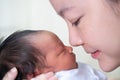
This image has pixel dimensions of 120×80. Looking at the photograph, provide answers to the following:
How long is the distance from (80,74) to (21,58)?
0.83ft

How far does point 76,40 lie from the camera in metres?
0.83

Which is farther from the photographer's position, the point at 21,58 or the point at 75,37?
the point at 21,58

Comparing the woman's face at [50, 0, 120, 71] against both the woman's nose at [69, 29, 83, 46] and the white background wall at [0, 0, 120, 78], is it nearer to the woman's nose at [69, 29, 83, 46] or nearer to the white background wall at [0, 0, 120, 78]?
the woman's nose at [69, 29, 83, 46]

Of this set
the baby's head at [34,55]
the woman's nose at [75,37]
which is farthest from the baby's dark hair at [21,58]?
the woman's nose at [75,37]

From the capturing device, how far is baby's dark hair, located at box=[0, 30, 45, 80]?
936 millimetres

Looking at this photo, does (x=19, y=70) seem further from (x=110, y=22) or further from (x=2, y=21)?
(x=2, y=21)

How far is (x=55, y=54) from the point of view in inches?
39.3

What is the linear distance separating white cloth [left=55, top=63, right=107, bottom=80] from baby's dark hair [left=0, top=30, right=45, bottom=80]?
0.31 ft

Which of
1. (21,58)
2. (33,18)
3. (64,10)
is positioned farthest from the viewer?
(33,18)

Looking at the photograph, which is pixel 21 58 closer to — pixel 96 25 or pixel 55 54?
pixel 55 54

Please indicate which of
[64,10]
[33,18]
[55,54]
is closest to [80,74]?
[55,54]

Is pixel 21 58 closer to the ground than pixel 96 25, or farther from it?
closer to the ground

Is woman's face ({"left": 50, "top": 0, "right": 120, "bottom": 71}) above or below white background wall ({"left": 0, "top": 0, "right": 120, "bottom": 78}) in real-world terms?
above

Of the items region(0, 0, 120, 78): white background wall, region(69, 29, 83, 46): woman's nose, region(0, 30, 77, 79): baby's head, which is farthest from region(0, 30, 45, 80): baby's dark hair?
region(0, 0, 120, 78): white background wall
